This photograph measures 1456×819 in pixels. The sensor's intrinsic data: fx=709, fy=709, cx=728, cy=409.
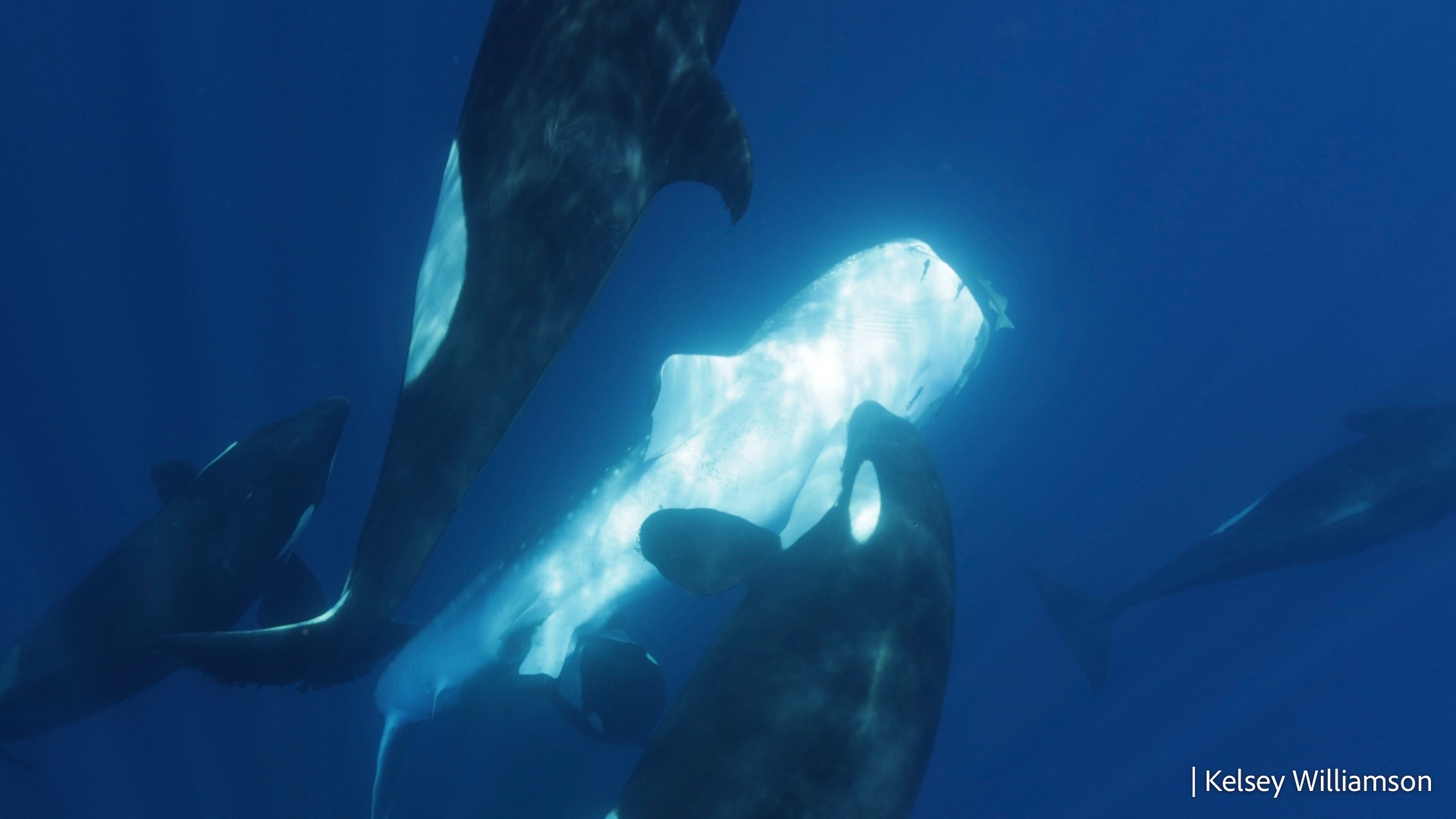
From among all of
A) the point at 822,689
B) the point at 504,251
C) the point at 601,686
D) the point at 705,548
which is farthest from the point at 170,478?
the point at 822,689

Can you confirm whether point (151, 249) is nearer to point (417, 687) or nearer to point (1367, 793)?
point (417, 687)

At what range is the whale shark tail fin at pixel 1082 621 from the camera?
1400cm

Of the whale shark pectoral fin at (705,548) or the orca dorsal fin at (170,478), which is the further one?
the orca dorsal fin at (170,478)

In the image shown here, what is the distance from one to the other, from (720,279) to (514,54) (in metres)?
8.45

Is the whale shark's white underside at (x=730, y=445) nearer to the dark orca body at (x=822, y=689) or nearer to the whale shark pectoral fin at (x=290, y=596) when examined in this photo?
the whale shark pectoral fin at (x=290, y=596)

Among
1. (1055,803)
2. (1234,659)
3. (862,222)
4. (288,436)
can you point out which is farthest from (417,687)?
(1234,659)

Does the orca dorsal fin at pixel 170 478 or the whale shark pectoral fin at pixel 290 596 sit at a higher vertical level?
the orca dorsal fin at pixel 170 478

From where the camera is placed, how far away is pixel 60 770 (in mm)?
10453

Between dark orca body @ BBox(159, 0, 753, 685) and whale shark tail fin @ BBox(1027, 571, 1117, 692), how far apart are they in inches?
511

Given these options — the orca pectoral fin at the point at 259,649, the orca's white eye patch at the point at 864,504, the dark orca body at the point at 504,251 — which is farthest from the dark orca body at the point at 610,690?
the orca pectoral fin at the point at 259,649

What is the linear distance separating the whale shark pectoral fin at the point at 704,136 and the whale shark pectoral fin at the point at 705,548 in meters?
2.54

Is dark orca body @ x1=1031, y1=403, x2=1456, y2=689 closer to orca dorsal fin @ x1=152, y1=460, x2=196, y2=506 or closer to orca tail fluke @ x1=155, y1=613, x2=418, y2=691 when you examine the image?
orca tail fluke @ x1=155, y1=613, x2=418, y2=691

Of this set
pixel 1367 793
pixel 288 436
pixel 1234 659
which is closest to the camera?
pixel 288 436

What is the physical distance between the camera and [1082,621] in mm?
14086
